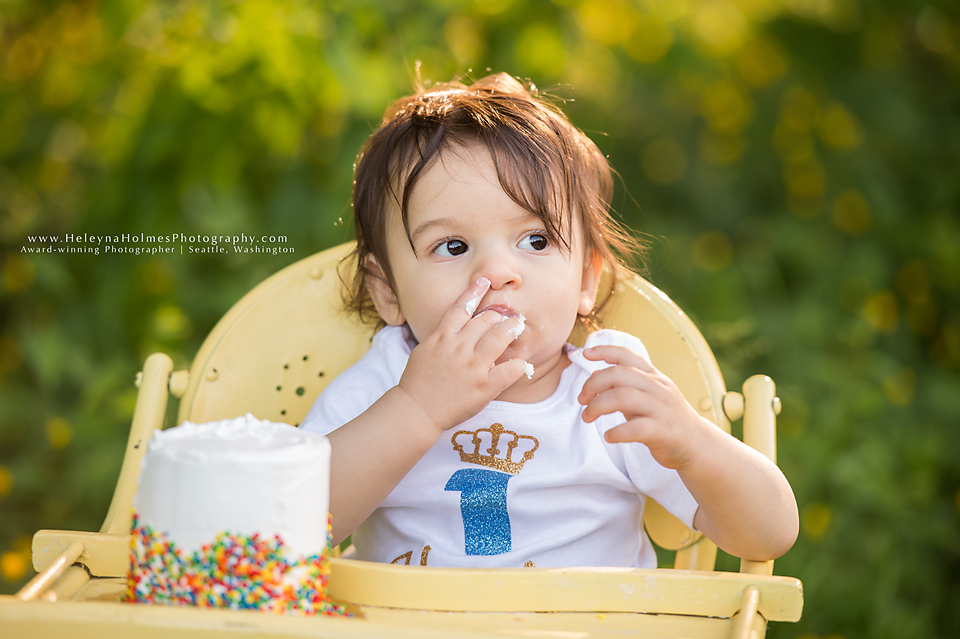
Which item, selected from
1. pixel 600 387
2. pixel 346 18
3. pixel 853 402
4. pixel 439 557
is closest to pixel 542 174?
pixel 600 387

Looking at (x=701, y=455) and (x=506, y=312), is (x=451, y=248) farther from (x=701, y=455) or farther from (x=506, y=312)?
(x=701, y=455)

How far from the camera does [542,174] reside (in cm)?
122

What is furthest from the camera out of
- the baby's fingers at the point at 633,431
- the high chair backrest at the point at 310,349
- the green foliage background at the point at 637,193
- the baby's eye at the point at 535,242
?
the green foliage background at the point at 637,193

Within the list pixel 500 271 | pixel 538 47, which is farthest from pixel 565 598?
pixel 538 47

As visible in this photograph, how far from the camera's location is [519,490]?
1248 millimetres

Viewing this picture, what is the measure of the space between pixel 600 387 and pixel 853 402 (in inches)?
60.7

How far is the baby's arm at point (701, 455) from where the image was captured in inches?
39.6

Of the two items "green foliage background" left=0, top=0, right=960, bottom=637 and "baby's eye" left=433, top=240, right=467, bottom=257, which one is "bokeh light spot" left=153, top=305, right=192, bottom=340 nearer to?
"green foliage background" left=0, top=0, right=960, bottom=637

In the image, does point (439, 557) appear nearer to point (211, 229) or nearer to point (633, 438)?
point (633, 438)

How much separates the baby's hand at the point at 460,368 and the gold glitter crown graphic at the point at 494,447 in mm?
185

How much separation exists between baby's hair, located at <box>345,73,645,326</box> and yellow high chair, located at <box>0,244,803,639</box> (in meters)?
0.11

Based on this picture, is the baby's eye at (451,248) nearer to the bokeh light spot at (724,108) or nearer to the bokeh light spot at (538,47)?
the bokeh light spot at (538,47)

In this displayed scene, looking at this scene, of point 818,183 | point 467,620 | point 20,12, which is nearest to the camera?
point 467,620

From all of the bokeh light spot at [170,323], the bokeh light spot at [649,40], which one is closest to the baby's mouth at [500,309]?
the bokeh light spot at [170,323]
